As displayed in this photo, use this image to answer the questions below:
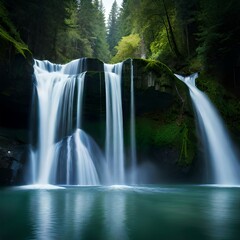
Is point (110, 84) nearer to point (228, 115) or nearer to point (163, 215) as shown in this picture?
point (228, 115)

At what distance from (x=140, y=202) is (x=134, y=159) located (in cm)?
738

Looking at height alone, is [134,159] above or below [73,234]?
above

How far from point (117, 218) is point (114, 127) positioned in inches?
368

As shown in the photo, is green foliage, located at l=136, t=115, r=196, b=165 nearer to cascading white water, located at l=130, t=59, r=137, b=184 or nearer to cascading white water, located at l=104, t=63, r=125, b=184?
cascading white water, located at l=130, t=59, r=137, b=184

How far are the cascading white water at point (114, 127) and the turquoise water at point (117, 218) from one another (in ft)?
19.4

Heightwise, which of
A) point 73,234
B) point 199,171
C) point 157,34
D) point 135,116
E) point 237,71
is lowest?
point 73,234

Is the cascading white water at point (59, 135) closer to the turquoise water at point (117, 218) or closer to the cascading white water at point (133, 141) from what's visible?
the cascading white water at point (133, 141)

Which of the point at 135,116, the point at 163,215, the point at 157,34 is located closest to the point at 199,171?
the point at 135,116

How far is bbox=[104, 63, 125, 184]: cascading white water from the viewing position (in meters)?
14.8

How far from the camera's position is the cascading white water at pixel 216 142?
15.0m

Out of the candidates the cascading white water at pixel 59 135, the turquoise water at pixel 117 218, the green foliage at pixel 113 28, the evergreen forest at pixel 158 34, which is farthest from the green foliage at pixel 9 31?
the green foliage at pixel 113 28

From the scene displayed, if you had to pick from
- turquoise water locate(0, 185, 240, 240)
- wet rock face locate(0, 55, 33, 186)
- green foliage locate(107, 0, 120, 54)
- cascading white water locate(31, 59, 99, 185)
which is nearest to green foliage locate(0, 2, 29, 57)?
wet rock face locate(0, 55, 33, 186)

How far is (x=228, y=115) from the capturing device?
17.3m

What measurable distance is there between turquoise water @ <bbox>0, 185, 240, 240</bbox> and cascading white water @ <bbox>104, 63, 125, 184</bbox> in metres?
5.90
